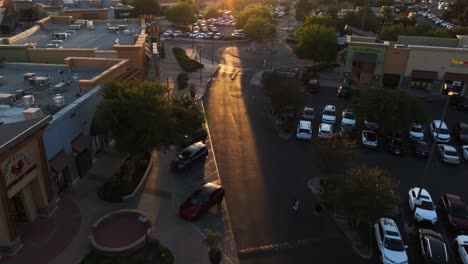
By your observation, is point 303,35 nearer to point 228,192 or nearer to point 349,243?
point 228,192

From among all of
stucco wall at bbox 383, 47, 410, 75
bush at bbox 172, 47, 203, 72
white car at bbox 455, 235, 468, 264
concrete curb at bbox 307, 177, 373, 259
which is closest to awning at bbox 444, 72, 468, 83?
stucco wall at bbox 383, 47, 410, 75

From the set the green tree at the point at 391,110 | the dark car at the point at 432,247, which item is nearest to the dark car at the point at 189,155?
the green tree at the point at 391,110

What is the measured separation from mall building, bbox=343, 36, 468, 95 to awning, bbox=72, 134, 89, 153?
3575 centimetres

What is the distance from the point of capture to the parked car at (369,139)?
3421 centimetres

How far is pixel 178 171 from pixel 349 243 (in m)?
13.6

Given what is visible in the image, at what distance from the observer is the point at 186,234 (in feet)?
74.9

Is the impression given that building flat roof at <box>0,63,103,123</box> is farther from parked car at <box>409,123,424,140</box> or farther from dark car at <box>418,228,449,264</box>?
parked car at <box>409,123,424,140</box>

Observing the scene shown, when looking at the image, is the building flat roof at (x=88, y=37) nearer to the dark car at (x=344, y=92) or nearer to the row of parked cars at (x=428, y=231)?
the dark car at (x=344, y=92)

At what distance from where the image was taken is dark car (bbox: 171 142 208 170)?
29.5 meters

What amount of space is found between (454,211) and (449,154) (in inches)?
360

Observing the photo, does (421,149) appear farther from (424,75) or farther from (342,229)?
(424,75)

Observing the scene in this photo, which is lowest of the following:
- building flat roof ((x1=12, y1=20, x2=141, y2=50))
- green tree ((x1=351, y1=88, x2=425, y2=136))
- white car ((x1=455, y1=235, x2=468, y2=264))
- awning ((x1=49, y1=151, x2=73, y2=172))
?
white car ((x1=455, y1=235, x2=468, y2=264))

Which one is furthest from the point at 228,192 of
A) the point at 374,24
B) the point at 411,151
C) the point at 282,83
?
the point at 374,24

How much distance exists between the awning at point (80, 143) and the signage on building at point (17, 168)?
507 cm
